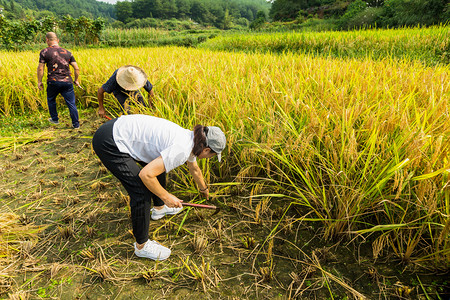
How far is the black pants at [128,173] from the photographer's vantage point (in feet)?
4.70

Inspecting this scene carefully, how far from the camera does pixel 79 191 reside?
2.20 meters

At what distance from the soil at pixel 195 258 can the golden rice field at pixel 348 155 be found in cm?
10

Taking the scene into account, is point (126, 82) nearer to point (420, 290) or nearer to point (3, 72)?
point (420, 290)

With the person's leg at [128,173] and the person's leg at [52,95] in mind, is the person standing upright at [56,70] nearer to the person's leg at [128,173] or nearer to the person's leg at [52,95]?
the person's leg at [52,95]

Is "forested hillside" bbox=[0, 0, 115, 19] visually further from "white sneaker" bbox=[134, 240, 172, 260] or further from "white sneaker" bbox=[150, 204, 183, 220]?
"white sneaker" bbox=[134, 240, 172, 260]

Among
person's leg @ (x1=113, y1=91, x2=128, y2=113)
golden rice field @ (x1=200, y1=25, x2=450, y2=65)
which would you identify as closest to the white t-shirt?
person's leg @ (x1=113, y1=91, x2=128, y2=113)

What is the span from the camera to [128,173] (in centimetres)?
143

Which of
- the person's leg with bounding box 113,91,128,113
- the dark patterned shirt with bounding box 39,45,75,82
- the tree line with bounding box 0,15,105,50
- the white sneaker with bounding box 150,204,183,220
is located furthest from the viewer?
the tree line with bounding box 0,15,105,50

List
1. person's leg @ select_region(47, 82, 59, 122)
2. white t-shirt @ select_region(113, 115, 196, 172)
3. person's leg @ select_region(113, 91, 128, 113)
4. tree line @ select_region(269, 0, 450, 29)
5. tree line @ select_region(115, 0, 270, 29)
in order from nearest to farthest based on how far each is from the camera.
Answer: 1. white t-shirt @ select_region(113, 115, 196, 172)
2. person's leg @ select_region(113, 91, 128, 113)
3. person's leg @ select_region(47, 82, 59, 122)
4. tree line @ select_region(269, 0, 450, 29)
5. tree line @ select_region(115, 0, 270, 29)

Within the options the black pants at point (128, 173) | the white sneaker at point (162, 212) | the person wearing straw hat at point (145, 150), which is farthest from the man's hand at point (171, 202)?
the white sneaker at point (162, 212)

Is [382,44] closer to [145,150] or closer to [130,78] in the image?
[130,78]

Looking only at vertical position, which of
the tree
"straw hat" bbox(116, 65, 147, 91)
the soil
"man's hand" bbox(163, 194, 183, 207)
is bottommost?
the soil

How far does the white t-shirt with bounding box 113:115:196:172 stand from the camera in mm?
1369

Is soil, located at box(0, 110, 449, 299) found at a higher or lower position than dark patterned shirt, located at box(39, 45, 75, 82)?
lower
